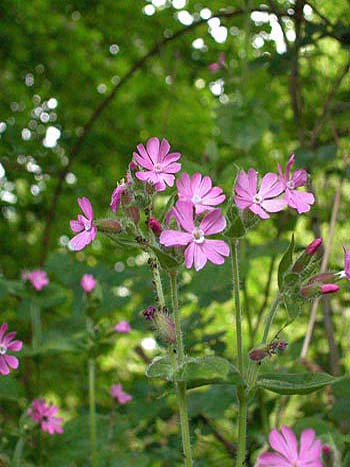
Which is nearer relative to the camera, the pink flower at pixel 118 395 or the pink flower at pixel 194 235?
the pink flower at pixel 194 235

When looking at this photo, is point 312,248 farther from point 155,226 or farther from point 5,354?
point 5,354

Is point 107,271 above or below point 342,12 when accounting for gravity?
below

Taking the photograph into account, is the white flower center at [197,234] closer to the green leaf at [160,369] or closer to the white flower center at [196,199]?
the white flower center at [196,199]

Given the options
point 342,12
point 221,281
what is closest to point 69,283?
point 221,281

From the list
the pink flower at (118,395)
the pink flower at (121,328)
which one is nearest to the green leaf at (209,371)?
the pink flower at (121,328)

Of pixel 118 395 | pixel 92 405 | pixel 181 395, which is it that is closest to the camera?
pixel 181 395

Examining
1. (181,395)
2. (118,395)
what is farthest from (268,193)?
(118,395)

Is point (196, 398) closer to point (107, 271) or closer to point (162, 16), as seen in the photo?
point (107, 271)
